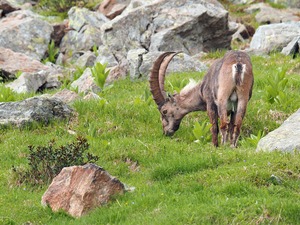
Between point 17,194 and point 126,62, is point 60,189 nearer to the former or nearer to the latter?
point 17,194

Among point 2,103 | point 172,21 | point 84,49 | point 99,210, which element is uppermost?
point 99,210

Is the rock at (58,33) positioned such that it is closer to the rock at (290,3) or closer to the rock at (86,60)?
the rock at (86,60)

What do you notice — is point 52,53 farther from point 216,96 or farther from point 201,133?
point 216,96

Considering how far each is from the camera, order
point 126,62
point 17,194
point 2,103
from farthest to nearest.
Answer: point 126,62, point 2,103, point 17,194

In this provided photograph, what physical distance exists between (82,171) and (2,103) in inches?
232

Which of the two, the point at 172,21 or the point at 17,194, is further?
the point at 172,21

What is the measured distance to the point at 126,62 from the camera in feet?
69.8

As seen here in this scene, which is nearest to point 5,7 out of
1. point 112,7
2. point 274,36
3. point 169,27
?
point 112,7

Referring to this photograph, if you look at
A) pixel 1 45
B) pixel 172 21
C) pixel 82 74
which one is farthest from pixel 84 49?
pixel 82 74

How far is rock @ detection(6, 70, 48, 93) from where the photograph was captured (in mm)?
20750

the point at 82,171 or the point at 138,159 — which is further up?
the point at 82,171

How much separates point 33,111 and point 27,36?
1319 centimetres

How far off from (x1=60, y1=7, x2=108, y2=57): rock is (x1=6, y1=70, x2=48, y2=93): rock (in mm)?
6823

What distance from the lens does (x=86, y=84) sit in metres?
20.1
